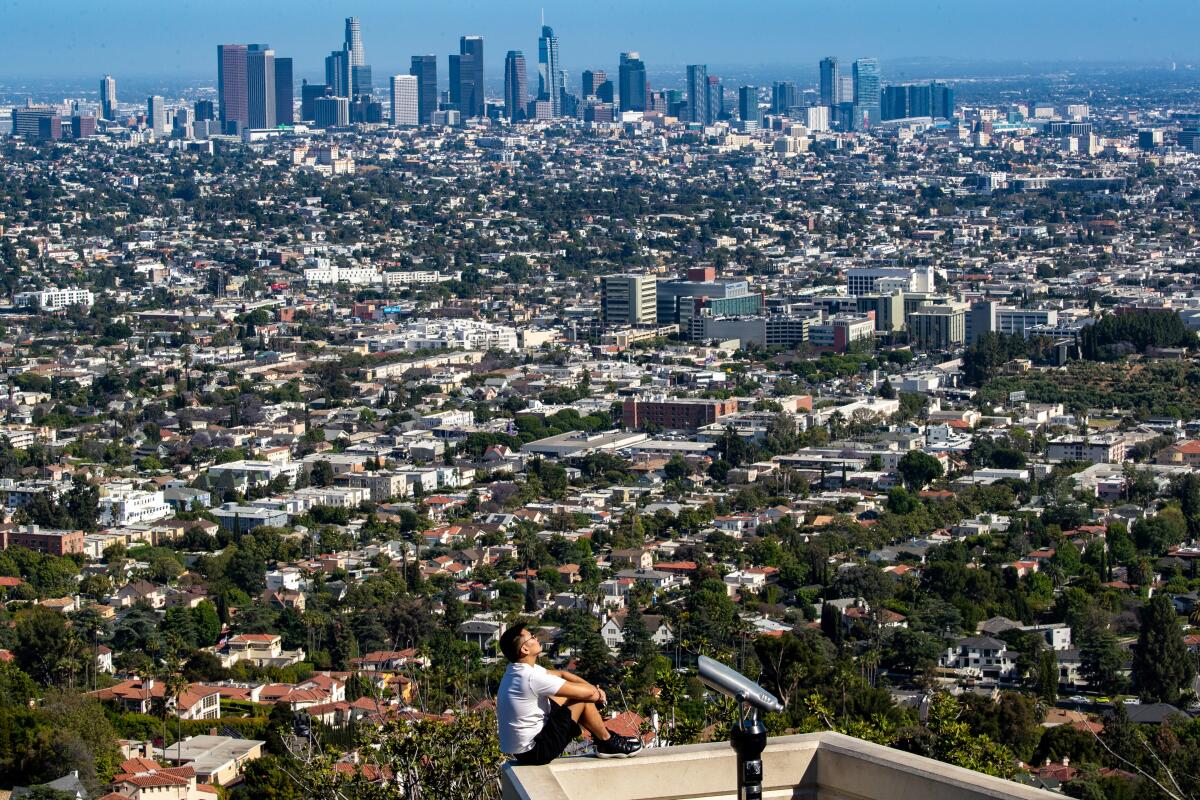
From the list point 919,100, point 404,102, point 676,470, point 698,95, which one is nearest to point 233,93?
point 404,102

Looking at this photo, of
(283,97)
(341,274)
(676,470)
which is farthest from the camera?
(283,97)

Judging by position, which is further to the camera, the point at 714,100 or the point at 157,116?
the point at 714,100

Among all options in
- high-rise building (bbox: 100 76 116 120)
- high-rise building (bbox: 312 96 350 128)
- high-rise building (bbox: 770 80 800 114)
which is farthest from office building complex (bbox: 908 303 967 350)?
high-rise building (bbox: 770 80 800 114)

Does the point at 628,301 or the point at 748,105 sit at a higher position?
the point at 748,105

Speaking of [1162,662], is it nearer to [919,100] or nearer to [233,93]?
[233,93]

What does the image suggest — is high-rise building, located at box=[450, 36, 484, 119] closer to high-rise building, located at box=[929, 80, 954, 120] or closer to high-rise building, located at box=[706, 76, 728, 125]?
high-rise building, located at box=[706, 76, 728, 125]

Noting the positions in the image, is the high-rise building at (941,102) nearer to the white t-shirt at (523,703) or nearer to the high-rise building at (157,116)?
the high-rise building at (157,116)

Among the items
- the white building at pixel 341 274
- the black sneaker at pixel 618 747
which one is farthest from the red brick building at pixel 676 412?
the black sneaker at pixel 618 747
